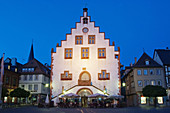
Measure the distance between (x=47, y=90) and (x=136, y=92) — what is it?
1028 inches

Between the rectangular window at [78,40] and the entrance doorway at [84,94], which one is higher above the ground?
the rectangular window at [78,40]

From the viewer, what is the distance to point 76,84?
38500mm

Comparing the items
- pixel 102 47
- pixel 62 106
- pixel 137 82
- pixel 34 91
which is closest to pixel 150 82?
pixel 137 82

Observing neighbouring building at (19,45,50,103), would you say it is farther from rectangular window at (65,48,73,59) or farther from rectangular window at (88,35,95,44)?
rectangular window at (88,35,95,44)

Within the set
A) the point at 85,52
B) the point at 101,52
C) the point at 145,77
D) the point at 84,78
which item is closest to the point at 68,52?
the point at 85,52

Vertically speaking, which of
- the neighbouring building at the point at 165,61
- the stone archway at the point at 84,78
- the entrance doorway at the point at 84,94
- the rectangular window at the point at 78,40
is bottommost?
the entrance doorway at the point at 84,94

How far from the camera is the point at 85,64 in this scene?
39375 mm

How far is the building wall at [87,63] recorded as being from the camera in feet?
126

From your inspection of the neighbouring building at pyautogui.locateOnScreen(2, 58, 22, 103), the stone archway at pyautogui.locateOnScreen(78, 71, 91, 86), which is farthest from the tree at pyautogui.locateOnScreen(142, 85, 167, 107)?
the neighbouring building at pyautogui.locateOnScreen(2, 58, 22, 103)

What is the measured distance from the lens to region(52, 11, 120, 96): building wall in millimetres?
38531

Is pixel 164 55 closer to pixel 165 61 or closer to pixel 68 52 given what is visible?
pixel 165 61

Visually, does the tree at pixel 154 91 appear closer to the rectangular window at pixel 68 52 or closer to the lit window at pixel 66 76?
the lit window at pixel 66 76

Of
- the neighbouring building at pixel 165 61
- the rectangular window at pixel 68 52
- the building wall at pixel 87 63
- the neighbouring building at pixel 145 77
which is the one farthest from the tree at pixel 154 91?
the rectangular window at pixel 68 52

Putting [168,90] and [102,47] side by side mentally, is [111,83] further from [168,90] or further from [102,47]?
[168,90]
